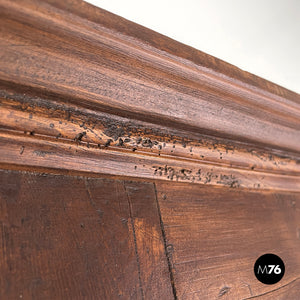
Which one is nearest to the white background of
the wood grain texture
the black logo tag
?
the wood grain texture

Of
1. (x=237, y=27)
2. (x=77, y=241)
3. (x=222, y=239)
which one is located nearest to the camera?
(x=77, y=241)

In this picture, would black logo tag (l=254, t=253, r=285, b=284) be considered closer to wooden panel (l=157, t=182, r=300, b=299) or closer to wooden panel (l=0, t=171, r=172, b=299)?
wooden panel (l=157, t=182, r=300, b=299)

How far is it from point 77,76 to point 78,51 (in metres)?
0.03

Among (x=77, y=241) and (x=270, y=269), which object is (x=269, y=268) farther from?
(x=77, y=241)

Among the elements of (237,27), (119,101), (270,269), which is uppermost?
(237,27)

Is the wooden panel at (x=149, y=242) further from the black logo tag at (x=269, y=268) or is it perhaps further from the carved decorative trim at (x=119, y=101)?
the black logo tag at (x=269, y=268)

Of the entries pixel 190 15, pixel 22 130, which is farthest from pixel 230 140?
pixel 22 130

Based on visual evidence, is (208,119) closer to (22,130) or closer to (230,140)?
(230,140)

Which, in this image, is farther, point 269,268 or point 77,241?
point 269,268

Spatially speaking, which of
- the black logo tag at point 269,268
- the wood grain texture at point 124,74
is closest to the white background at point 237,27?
the wood grain texture at point 124,74

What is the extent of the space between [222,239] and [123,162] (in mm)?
213

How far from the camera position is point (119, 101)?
422 mm

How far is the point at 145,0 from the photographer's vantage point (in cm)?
52

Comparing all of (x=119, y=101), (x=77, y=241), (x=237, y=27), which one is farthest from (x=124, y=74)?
(x=237, y=27)
